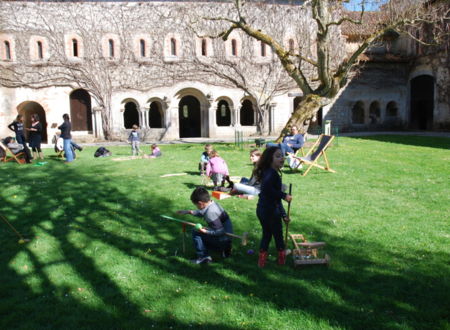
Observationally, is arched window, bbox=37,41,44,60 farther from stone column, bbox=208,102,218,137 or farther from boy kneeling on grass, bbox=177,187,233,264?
boy kneeling on grass, bbox=177,187,233,264

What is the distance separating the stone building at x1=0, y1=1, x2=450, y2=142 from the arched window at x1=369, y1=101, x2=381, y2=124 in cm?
A: 209

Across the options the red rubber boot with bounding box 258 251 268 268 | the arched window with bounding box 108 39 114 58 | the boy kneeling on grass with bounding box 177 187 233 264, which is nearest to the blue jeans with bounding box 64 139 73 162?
the boy kneeling on grass with bounding box 177 187 233 264

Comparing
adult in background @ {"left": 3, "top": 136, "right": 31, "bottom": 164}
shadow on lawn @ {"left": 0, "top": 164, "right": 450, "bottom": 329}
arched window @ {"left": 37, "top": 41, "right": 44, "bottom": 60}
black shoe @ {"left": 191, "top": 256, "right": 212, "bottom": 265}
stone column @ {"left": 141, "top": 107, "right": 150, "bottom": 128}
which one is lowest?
shadow on lawn @ {"left": 0, "top": 164, "right": 450, "bottom": 329}

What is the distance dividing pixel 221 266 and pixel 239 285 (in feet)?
1.72

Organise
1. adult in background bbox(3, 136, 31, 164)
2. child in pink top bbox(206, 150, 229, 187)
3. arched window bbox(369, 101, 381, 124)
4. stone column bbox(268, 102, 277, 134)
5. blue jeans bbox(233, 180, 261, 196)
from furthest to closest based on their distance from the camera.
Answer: arched window bbox(369, 101, 381, 124), stone column bbox(268, 102, 277, 134), adult in background bbox(3, 136, 31, 164), child in pink top bbox(206, 150, 229, 187), blue jeans bbox(233, 180, 261, 196)

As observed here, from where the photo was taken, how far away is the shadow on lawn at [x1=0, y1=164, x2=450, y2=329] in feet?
10.7

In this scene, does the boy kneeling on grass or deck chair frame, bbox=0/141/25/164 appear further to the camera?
deck chair frame, bbox=0/141/25/164

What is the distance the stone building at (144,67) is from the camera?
72.4ft

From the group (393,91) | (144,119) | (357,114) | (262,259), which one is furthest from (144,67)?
(262,259)

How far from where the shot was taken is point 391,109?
2697 cm

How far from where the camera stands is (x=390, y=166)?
34.5ft

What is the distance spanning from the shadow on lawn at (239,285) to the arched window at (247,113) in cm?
2118

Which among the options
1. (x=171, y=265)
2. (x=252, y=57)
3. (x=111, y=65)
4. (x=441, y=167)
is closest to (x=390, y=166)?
(x=441, y=167)

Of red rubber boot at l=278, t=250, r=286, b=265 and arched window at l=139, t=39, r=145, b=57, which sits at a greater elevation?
arched window at l=139, t=39, r=145, b=57
